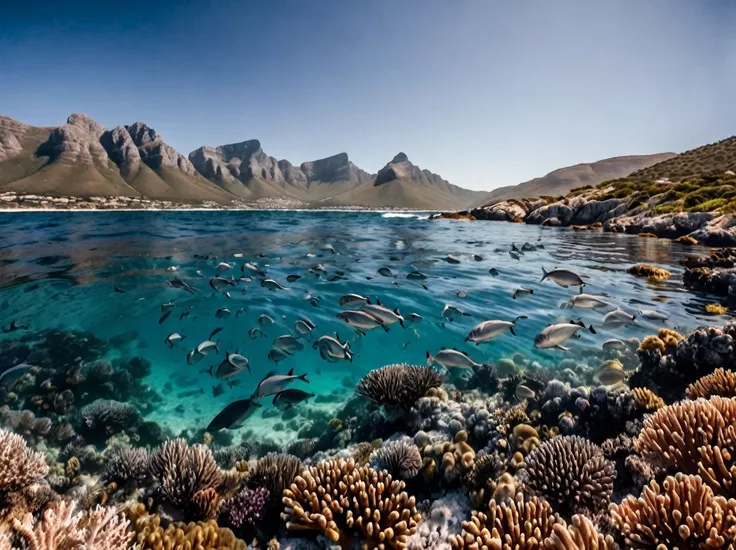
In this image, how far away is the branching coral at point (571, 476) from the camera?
3.42 meters

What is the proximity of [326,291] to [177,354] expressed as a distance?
6.38 meters

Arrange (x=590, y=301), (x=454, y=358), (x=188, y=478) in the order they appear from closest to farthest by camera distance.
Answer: (x=188, y=478) < (x=454, y=358) < (x=590, y=301)

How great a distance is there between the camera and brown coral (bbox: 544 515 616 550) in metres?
2.24

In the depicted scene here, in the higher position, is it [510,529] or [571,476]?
[510,529]

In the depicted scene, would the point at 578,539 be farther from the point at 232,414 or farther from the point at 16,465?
the point at 16,465

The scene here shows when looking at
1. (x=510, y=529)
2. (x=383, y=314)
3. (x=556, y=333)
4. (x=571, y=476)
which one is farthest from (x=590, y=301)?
(x=510, y=529)

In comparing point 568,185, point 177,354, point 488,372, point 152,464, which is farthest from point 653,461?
point 568,185

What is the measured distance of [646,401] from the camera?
495 centimetres

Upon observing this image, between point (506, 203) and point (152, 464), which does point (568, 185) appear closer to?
point (506, 203)

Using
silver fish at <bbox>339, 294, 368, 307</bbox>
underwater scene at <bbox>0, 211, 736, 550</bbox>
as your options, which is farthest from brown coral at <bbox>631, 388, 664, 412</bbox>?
silver fish at <bbox>339, 294, 368, 307</bbox>

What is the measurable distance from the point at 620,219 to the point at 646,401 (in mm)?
44824

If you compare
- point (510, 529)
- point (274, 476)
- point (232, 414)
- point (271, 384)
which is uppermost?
point (510, 529)

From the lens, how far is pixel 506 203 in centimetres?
7112

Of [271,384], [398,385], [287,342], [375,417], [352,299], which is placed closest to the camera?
[271,384]
